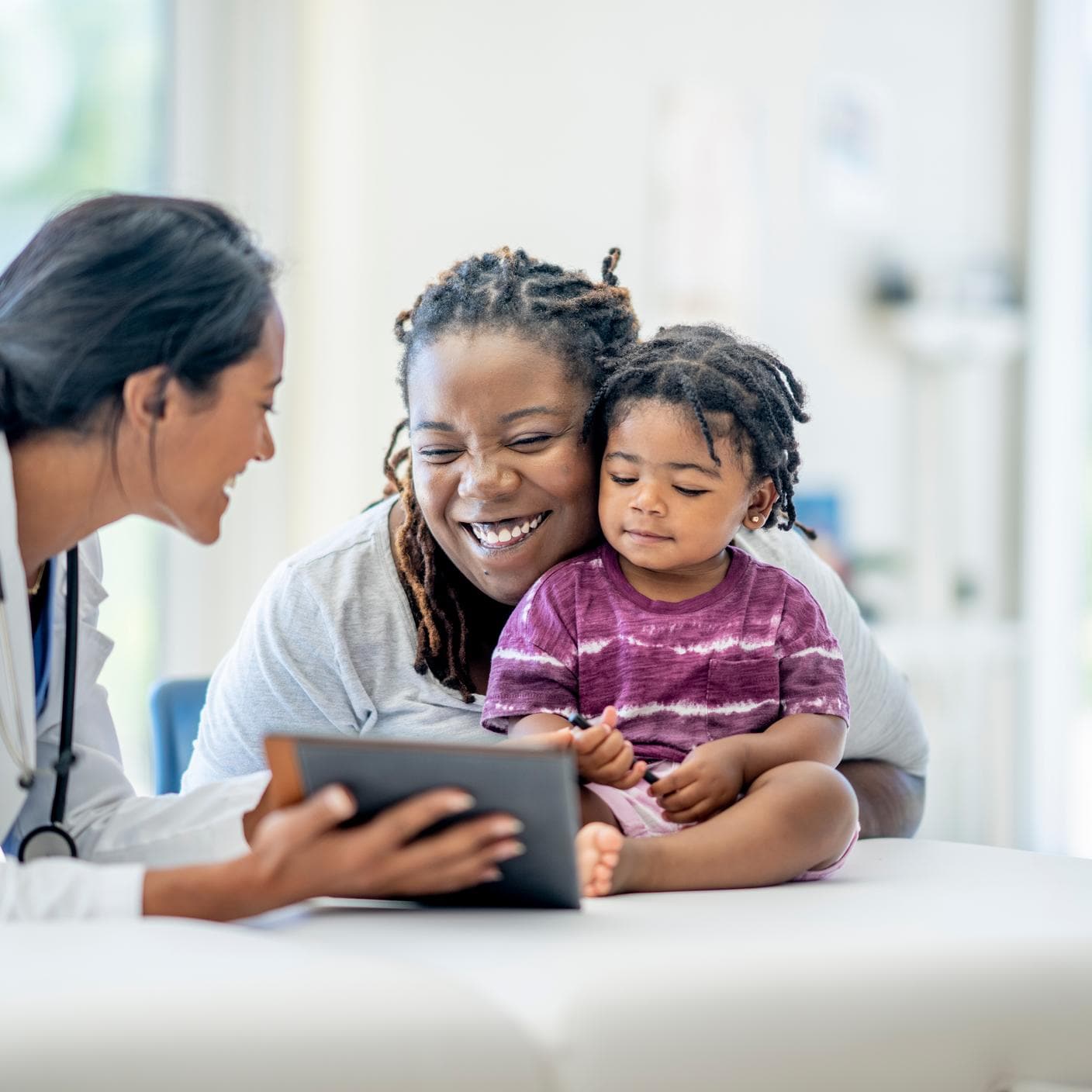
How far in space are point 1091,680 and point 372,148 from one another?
2.74 metres

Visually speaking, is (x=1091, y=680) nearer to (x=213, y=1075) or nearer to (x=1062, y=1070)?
(x=1062, y=1070)

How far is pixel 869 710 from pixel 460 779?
0.87 metres

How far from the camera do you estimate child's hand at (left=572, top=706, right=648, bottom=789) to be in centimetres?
122

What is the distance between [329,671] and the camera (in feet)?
5.29

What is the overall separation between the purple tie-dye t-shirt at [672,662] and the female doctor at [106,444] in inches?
12.5

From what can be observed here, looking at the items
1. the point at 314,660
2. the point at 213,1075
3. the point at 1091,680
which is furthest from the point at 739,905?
the point at 1091,680

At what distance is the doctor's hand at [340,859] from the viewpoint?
999 mm

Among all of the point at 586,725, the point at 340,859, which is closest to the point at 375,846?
the point at 340,859

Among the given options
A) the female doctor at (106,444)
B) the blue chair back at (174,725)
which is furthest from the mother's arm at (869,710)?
the blue chair back at (174,725)

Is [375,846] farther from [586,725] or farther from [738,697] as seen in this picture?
[738,697]

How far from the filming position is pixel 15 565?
1.17 meters

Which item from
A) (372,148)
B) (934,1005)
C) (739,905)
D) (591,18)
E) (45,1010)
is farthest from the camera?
(591,18)

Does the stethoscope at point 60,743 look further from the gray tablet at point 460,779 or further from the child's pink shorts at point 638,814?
the child's pink shorts at point 638,814

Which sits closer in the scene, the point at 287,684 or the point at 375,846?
the point at 375,846
